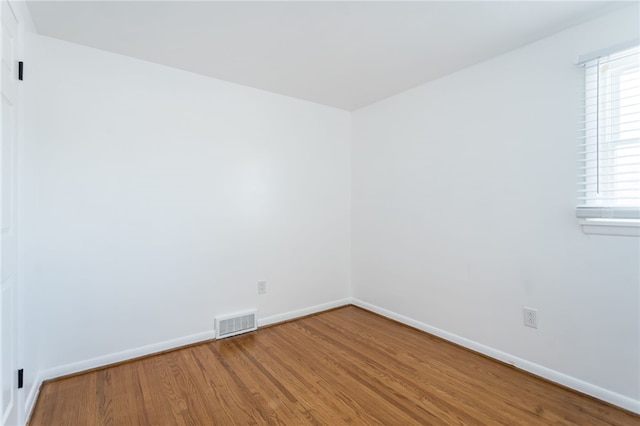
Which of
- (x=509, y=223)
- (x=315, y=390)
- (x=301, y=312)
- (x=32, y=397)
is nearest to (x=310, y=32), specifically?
(x=509, y=223)

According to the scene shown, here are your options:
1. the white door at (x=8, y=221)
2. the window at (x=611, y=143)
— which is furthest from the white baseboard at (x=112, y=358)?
the window at (x=611, y=143)

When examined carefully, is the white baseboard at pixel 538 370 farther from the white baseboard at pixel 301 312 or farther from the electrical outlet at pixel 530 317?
the white baseboard at pixel 301 312

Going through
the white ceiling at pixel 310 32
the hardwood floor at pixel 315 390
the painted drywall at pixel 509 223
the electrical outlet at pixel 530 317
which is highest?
the white ceiling at pixel 310 32

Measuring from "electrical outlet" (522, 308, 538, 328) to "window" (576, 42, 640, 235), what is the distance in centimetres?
67

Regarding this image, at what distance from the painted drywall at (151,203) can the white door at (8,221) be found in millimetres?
471

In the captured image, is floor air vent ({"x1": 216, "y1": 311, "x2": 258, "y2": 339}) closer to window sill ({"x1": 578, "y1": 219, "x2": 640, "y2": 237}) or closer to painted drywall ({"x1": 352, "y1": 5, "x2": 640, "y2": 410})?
painted drywall ({"x1": 352, "y1": 5, "x2": 640, "y2": 410})

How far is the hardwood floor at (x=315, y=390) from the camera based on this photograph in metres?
1.76

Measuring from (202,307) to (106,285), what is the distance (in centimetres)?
76

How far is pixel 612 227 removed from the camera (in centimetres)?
185

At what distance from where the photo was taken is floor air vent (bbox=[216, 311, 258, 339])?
110 inches

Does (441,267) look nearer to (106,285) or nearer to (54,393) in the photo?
(106,285)

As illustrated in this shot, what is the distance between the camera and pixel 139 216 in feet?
8.03

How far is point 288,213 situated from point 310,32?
175 centimetres

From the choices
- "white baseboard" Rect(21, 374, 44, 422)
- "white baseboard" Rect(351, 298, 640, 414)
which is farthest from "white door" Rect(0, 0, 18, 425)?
"white baseboard" Rect(351, 298, 640, 414)
